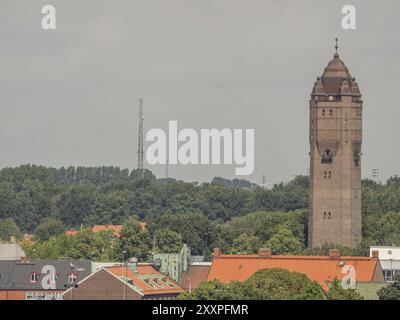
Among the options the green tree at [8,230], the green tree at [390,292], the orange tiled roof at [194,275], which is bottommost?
the green tree at [390,292]

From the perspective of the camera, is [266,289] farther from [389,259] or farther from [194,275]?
[389,259]

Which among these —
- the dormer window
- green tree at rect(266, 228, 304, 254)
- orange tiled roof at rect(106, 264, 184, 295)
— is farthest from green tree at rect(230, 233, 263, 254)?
the dormer window

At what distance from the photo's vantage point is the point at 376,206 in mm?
153875

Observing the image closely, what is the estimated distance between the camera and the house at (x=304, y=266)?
97.6 meters

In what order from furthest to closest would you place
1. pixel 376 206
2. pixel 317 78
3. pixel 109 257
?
pixel 376 206 → pixel 317 78 → pixel 109 257

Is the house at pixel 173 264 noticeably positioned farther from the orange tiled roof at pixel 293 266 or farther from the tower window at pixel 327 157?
the tower window at pixel 327 157

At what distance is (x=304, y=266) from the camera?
100000 mm

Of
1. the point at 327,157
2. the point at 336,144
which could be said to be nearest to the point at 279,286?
the point at 327,157

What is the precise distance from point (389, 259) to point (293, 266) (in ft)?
33.4

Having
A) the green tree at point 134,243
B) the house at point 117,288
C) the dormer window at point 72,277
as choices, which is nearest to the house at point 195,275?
the dormer window at point 72,277

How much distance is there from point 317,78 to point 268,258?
35.0m
